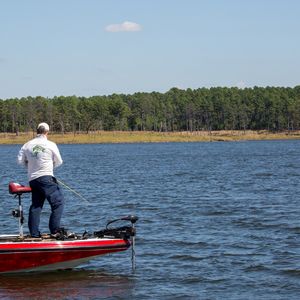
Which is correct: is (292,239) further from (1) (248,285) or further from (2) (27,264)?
(2) (27,264)

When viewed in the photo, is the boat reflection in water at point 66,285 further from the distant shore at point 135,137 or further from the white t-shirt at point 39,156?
the distant shore at point 135,137

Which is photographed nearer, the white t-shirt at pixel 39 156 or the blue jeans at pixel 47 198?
the white t-shirt at pixel 39 156

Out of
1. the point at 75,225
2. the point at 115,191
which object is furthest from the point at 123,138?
the point at 75,225

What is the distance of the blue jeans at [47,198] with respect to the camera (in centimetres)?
1393

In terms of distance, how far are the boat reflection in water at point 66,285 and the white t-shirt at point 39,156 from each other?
1962mm

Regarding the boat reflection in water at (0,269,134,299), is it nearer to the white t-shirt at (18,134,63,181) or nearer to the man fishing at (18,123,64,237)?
the man fishing at (18,123,64,237)

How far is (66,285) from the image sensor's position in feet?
44.0

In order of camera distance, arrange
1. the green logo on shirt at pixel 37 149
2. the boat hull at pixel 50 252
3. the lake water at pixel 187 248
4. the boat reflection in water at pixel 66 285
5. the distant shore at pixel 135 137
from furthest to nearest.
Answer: the distant shore at pixel 135 137 → the green logo on shirt at pixel 37 149 → the boat hull at pixel 50 252 → the lake water at pixel 187 248 → the boat reflection in water at pixel 66 285

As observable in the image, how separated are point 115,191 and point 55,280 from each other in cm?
2087

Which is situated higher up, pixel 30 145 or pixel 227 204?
pixel 30 145

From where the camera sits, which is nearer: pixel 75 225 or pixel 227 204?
pixel 75 225

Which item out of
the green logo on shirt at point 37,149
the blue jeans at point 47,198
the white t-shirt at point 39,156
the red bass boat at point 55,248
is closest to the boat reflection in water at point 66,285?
the red bass boat at point 55,248

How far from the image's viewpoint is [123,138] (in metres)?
172

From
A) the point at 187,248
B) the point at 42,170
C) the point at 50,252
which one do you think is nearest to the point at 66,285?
the point at 50,252
